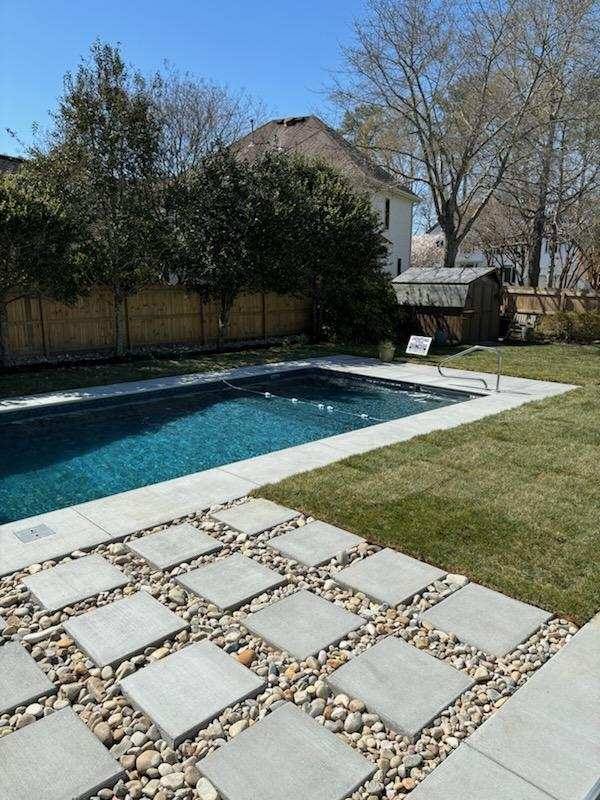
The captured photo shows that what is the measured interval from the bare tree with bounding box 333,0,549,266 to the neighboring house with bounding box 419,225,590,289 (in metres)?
7.21

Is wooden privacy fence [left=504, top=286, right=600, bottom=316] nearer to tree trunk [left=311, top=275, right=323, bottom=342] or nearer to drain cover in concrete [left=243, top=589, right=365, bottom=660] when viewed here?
tree trunk [left=311, top=275, right=323, bottom=342]

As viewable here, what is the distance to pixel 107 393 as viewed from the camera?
9.49m

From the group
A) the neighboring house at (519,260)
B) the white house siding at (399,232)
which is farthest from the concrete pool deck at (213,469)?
the white house siding at (399,232)

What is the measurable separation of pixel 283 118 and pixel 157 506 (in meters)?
24.5

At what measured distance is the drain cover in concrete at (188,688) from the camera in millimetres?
2518

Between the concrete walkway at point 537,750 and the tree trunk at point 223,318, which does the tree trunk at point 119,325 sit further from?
the concrete walkway at point 537,750

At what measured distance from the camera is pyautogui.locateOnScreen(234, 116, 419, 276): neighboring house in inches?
719

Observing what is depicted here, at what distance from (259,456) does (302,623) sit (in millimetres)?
3346

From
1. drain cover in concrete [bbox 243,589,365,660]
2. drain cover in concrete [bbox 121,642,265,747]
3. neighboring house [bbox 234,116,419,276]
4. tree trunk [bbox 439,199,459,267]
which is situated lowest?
drain cover in concrete [bbox 121,642,265,747]

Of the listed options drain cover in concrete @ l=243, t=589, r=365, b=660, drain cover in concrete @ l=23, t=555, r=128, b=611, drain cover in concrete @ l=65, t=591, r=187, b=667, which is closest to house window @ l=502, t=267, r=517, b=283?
drain cover in concrete @ l=243, t=589, r=365, b=660

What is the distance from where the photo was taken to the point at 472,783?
2.23 metres

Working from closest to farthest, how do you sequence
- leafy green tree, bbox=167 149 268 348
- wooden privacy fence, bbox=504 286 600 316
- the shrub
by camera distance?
leafy green tree, bbox=167 149 268 348 → the shrub → wooden privacy fence, bbox=504 286 600 316

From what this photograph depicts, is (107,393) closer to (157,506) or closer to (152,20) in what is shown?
(157,506)

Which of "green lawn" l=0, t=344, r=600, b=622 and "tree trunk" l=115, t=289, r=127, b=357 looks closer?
"green lawn" l=0, t=344, r=600, b=622
